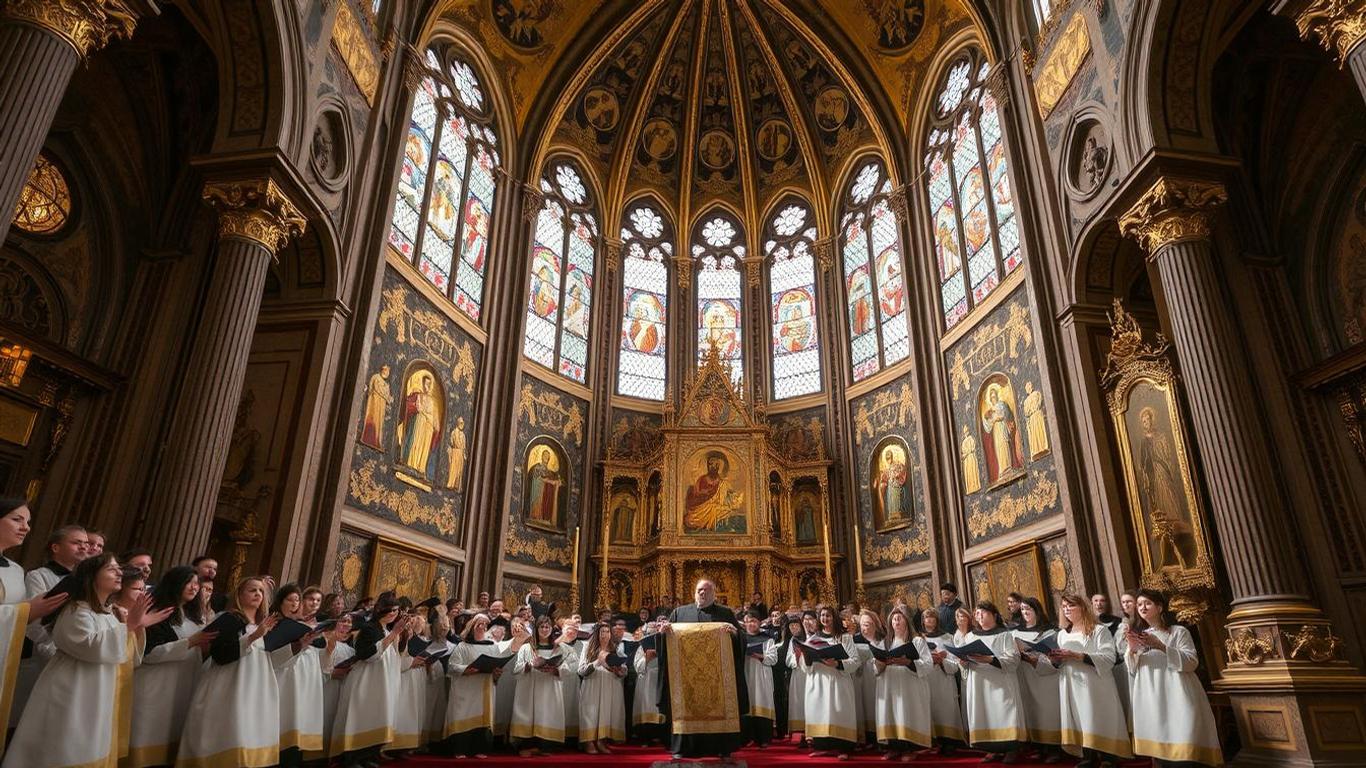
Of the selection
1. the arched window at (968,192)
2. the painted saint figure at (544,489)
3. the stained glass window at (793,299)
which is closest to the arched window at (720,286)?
the stained glass window at (793,299)

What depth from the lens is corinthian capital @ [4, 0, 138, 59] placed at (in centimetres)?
638

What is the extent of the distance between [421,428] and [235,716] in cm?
957

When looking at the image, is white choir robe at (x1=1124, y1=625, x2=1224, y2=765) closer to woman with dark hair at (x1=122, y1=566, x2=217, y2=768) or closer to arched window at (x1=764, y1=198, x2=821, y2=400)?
woman with dark hair at (x1=122, y1=566, x2=217, y2=768)

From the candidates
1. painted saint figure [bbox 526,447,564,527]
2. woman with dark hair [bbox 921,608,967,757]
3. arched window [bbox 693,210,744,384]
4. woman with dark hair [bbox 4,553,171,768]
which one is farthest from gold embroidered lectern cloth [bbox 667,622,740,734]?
arched window [bbox 693,210,744,384]

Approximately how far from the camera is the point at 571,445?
19.3 metres

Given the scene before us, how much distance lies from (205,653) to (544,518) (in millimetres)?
12471

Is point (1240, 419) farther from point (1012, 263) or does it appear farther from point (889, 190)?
point (889, 190)

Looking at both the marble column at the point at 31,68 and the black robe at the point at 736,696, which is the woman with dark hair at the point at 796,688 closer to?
the black robe at the point at 736,696

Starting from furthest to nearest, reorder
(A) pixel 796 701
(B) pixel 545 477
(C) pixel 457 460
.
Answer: (B) pixel 545 477 < (C) pixel 457 460 < (A) pixel 796 701

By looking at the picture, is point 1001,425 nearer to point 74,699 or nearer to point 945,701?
point 945,701

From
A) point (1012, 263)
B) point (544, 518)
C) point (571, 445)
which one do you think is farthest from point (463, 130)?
point (1012, 263)

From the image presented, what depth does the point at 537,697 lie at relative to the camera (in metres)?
8.73

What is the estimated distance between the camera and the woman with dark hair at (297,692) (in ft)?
19.6

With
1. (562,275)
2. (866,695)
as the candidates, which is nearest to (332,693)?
(866,695)
